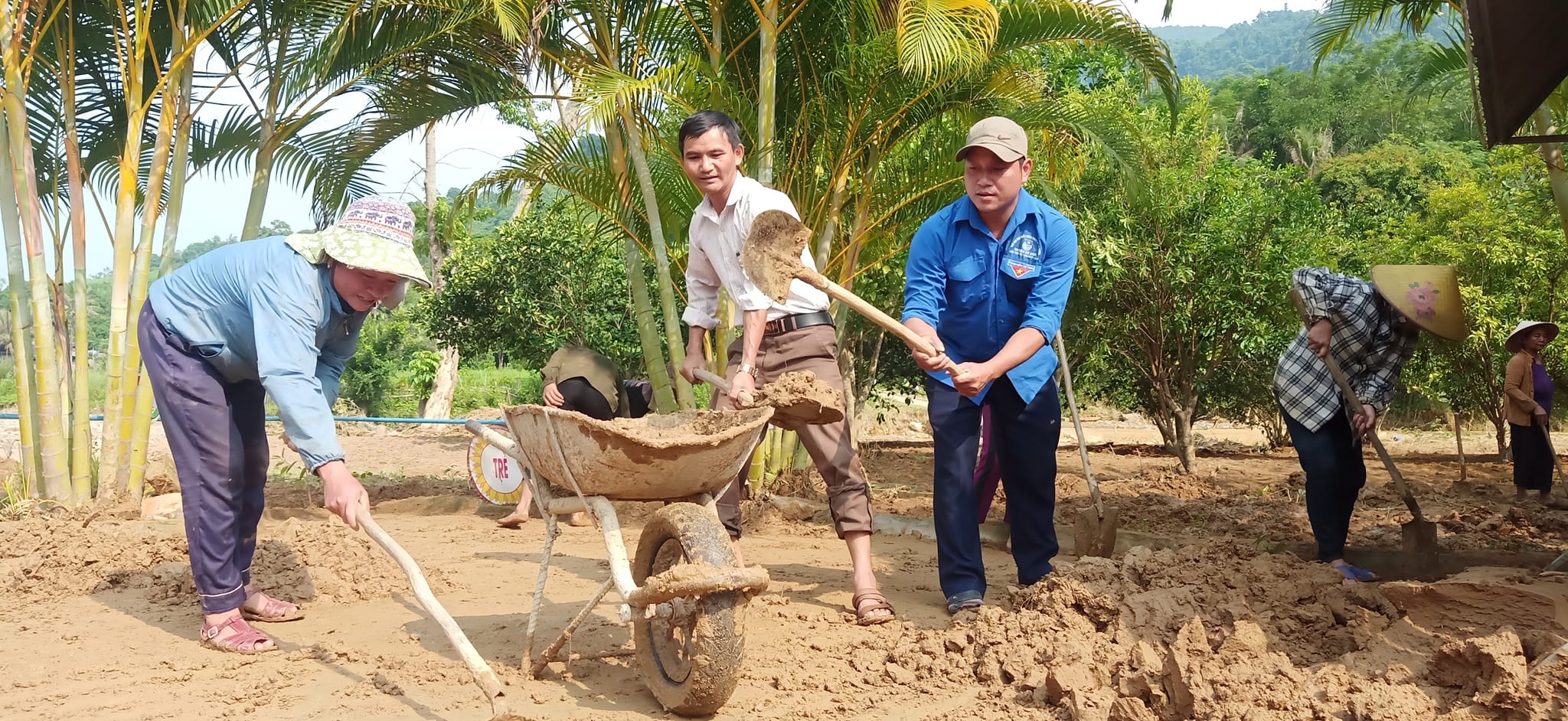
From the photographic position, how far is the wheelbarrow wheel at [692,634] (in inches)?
115

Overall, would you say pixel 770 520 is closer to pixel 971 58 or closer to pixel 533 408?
pixel 971 58

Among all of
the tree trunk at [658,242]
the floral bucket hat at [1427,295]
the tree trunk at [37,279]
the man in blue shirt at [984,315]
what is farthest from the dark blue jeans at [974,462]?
the tree trunk at [37,279]

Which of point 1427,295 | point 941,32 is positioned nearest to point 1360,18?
point 941,32

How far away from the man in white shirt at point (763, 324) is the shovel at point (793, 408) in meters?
0.09

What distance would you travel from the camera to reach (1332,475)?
4730 mm

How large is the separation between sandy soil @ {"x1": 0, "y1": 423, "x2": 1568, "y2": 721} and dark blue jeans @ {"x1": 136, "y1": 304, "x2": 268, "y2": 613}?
0.29 m

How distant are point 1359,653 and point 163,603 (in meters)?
4.26

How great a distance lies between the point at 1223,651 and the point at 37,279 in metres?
6.28

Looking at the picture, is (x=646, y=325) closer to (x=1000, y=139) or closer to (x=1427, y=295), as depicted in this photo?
(x=1000, y=139)

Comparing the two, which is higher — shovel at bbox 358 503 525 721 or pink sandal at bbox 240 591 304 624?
shovel at bbox 358 503 525 721

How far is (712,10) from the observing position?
23.6 feet

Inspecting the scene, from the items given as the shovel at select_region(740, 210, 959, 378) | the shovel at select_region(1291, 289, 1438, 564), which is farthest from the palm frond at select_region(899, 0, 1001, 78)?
the shovel at select_region(740, 210, 959, 378)

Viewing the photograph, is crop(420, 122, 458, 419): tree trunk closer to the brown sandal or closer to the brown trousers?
the brown trousers

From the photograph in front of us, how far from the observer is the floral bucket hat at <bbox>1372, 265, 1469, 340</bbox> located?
15.1 feet
